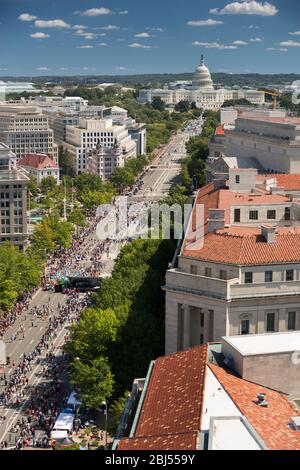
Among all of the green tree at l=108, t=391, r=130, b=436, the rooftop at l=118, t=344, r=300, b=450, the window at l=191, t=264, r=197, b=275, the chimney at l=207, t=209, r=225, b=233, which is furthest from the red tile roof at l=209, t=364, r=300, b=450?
the chimney at l=207, t=209, r=225, b=233

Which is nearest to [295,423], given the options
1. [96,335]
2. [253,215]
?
[96,335]

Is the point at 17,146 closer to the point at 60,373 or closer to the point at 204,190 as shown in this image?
the point at 204,190

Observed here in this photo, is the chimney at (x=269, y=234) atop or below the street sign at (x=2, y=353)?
atop

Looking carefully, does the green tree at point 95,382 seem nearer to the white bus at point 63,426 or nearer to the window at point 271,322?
the white bus at point 63,426

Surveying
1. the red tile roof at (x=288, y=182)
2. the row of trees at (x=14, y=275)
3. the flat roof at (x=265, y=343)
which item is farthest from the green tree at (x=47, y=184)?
the flat roof at (x=265, y=343)
